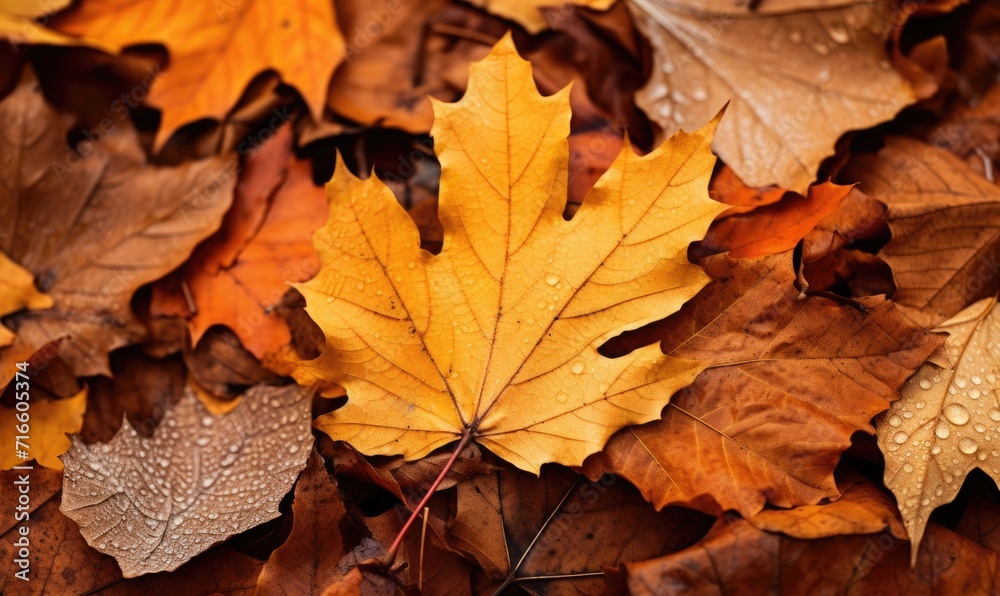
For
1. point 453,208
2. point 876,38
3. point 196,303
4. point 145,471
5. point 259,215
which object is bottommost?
point 145,471

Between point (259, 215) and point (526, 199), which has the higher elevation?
point (526, 199)

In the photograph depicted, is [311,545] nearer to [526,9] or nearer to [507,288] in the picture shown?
[507,288]

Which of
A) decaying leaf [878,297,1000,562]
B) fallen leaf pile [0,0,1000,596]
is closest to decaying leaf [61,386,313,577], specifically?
fallen leaf pile [0,0,1000,596]

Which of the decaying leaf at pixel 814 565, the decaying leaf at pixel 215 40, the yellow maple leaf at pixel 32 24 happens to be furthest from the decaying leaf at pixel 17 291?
the decaying leaf at pixel 814 565

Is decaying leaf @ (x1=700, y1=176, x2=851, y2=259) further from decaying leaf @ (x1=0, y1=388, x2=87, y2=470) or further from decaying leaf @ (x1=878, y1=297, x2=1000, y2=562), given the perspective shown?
decaying leaf @ (x1=0, y1=388, x2=87, y2=470)

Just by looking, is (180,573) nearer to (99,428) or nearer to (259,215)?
(99,428)

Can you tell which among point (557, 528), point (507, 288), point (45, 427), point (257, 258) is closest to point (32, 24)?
point (257, 258)

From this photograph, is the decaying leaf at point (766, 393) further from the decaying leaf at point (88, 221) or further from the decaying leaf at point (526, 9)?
the decaying leaf at point (88, 221)

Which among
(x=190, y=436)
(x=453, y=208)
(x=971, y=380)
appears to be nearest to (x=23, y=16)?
(x=190, y=436)
